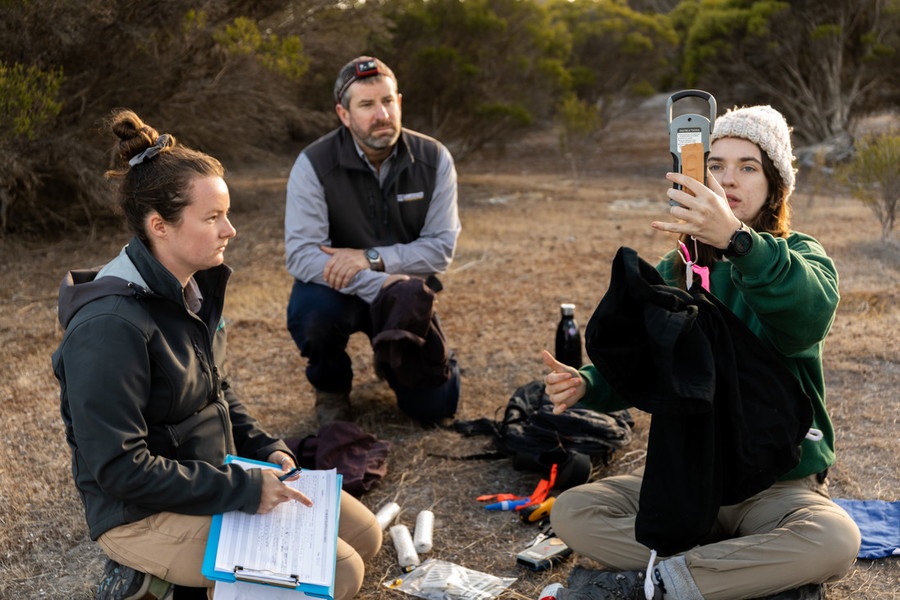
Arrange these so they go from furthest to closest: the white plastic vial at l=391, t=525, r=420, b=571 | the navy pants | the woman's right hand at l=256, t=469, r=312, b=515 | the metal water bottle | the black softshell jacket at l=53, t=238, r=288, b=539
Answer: the metal water bottle < the navy pants < the white plastic vial at l=391, t=525, r=420, b=571 < the woman's right hand at l=256, t=469, r=312, b=515 < the black softshell jacket at l=53, t=238, r=288, b=539

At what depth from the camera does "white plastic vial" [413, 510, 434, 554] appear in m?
3.11

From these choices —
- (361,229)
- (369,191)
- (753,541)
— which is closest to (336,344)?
(361,229)

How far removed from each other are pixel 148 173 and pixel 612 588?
1837 millimetres

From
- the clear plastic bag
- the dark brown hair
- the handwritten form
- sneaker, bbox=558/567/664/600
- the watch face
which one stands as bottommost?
the clear plastic bag

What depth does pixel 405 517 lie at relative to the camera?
3.38 m

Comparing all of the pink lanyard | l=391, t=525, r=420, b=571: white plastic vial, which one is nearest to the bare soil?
l=391, t=525, r=420, b=571: white plastic vial

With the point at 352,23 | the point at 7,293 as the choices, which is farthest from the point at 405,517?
the point at 352,23

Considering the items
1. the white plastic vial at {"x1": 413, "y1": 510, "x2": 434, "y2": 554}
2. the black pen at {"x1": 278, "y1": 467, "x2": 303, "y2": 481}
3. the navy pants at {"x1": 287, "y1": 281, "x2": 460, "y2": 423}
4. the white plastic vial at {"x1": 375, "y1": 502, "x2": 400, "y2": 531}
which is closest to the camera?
the black pen at {"x1": 278, "y1": 467, "x2": 303, "y2": 481}

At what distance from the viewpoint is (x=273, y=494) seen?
2439 mm

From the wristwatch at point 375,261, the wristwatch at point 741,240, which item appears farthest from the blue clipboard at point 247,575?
the wristwatch at point 375,261

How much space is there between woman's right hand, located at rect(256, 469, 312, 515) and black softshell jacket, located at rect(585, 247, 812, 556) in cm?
95

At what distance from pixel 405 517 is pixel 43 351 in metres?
3.17

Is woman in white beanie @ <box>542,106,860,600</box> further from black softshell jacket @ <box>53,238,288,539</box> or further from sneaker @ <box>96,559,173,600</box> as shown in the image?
sneaker @ <box>96,559,173,600</box>

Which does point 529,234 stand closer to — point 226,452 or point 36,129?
point 36,129
